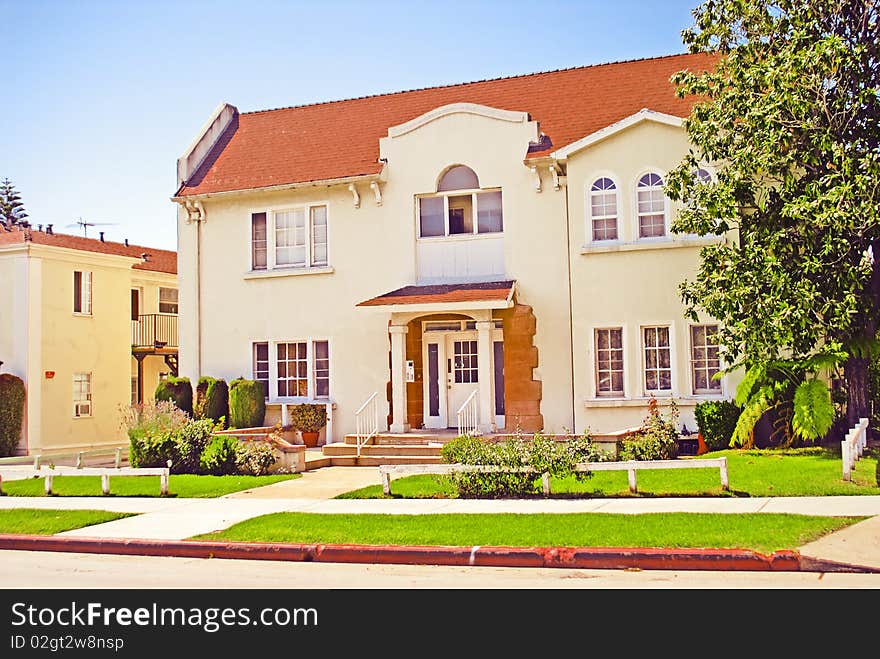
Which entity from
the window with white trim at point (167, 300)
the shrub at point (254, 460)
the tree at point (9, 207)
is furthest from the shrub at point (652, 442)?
the tree at point (9, 207)

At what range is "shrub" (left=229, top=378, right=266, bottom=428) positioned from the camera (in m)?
23.5

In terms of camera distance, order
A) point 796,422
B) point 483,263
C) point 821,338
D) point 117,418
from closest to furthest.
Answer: point 796,422 → point 821,338 → point 483,263 → point 117,418

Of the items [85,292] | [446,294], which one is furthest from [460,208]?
[85,292]

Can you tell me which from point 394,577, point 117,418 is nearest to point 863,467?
point 394,577

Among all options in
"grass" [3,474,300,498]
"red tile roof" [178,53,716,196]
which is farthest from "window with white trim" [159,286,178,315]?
"grass" [3,474,300,498]

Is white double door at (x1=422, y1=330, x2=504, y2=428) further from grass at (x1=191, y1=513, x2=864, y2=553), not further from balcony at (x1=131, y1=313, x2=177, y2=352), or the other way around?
balcony at (x1=131, y1=313, x2=177, y2=352)

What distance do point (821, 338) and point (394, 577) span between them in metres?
12.3

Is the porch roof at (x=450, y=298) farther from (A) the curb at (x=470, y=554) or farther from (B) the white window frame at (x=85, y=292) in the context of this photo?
(B) the white window frame at (x=85, y=292)

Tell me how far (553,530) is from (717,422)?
8.86m

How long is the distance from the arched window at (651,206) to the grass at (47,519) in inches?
474

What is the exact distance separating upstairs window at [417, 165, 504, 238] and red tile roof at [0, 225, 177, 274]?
12457 millimetres

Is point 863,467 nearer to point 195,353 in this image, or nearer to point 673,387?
point 673,387

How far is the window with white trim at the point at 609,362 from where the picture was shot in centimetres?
2136
